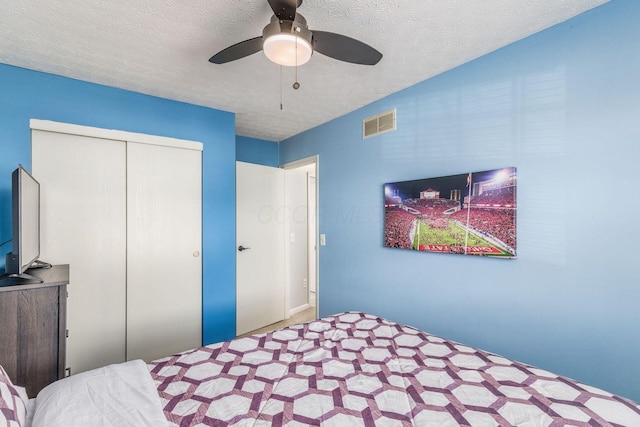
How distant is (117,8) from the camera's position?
59.9 inches

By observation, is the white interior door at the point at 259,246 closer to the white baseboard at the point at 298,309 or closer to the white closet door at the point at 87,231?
the white baseboard at the point at 298,309

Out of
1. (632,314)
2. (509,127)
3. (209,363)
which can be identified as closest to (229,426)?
(209,363)

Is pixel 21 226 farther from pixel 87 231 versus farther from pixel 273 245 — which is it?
pixel 273 245

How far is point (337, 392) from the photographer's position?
1.16m

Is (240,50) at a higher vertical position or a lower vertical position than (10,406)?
higher

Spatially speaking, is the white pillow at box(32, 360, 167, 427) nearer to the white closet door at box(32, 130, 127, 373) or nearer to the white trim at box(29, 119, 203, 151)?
the white closet door at box(32, 130, 127, 373)

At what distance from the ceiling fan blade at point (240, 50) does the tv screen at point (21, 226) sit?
4.03 ft

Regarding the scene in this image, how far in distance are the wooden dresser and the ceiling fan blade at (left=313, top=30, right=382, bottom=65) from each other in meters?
1.90

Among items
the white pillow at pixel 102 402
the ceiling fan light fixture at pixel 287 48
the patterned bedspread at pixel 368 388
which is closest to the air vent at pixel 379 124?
the ceiling fan light fixture at pixel 287 48

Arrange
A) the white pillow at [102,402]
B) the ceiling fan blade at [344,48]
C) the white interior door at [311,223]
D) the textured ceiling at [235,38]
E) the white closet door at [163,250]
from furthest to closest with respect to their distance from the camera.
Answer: the white interior door at [311,223]
the white closet door at [163,250]
the textured ceiling at [235,38]
the ceiling fan blade at [344,48]
the white pillow at [102,402]

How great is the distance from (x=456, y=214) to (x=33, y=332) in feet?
8.61

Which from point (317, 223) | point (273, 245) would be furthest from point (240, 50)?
point (273, 245)

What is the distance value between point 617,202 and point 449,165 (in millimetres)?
933

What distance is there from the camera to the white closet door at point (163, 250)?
2514 mm
